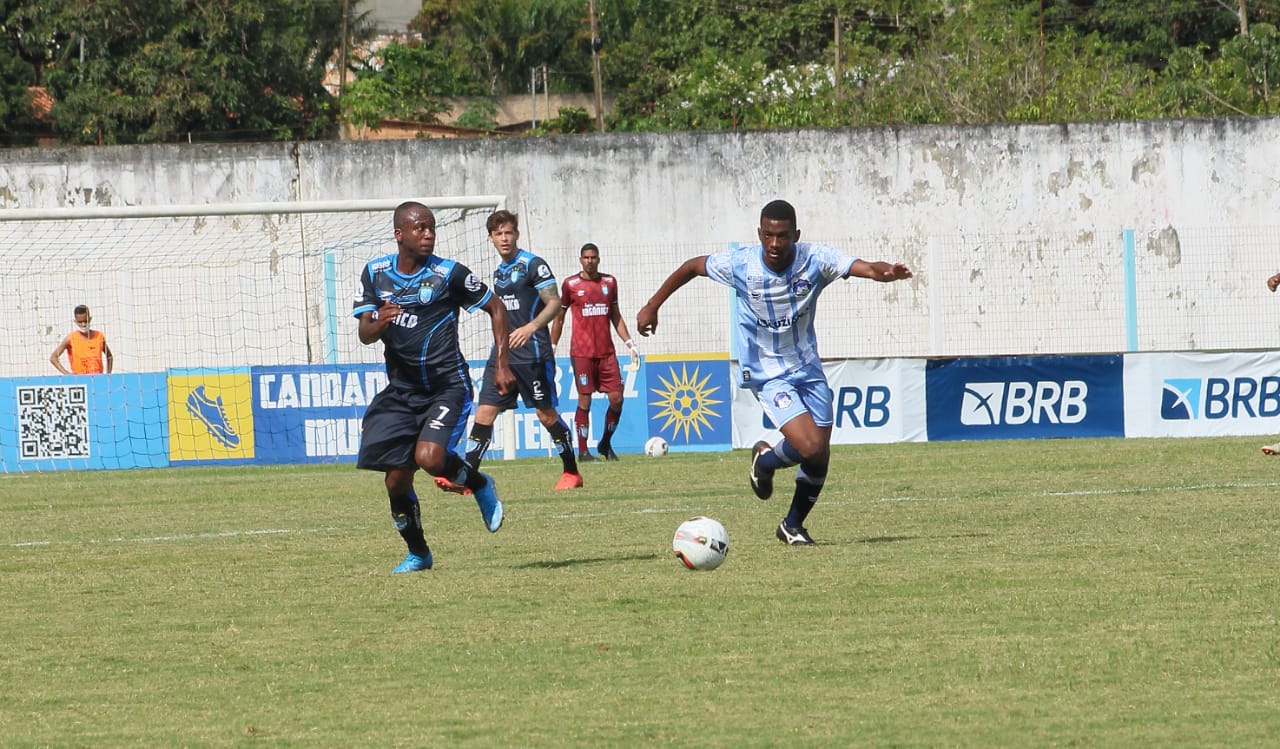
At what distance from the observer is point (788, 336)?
368 inches

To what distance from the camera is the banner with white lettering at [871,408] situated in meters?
19.5

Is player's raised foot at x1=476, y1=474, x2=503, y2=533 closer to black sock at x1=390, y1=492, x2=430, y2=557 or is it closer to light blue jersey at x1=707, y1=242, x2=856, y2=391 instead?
black sock at x1=390, y1=492, x2=430, y2=557

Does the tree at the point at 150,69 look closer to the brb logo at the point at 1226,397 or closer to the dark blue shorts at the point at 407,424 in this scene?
the brb logo at the point at 1226,397

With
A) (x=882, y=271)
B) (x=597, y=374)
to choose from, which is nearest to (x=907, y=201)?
(x=597, y=374)

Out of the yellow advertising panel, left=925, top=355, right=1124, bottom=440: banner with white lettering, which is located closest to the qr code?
the yellow advertising panel

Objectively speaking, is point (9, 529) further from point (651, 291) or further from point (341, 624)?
point (651, 291)

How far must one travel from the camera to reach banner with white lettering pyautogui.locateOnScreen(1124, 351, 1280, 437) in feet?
62.4

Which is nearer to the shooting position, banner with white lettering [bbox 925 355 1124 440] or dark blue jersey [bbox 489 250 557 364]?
Result: dark blue jersey [bbox 489 250 557 364]

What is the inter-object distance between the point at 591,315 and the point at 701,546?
951cm

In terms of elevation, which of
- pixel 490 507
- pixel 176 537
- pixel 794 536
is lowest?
pixel 176 537

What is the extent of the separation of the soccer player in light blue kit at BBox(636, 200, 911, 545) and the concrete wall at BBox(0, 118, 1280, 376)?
14127 millimetres

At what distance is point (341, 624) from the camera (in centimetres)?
680

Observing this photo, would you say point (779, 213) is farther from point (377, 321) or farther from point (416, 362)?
point (377, 321)

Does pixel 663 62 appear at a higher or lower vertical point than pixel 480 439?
higher
